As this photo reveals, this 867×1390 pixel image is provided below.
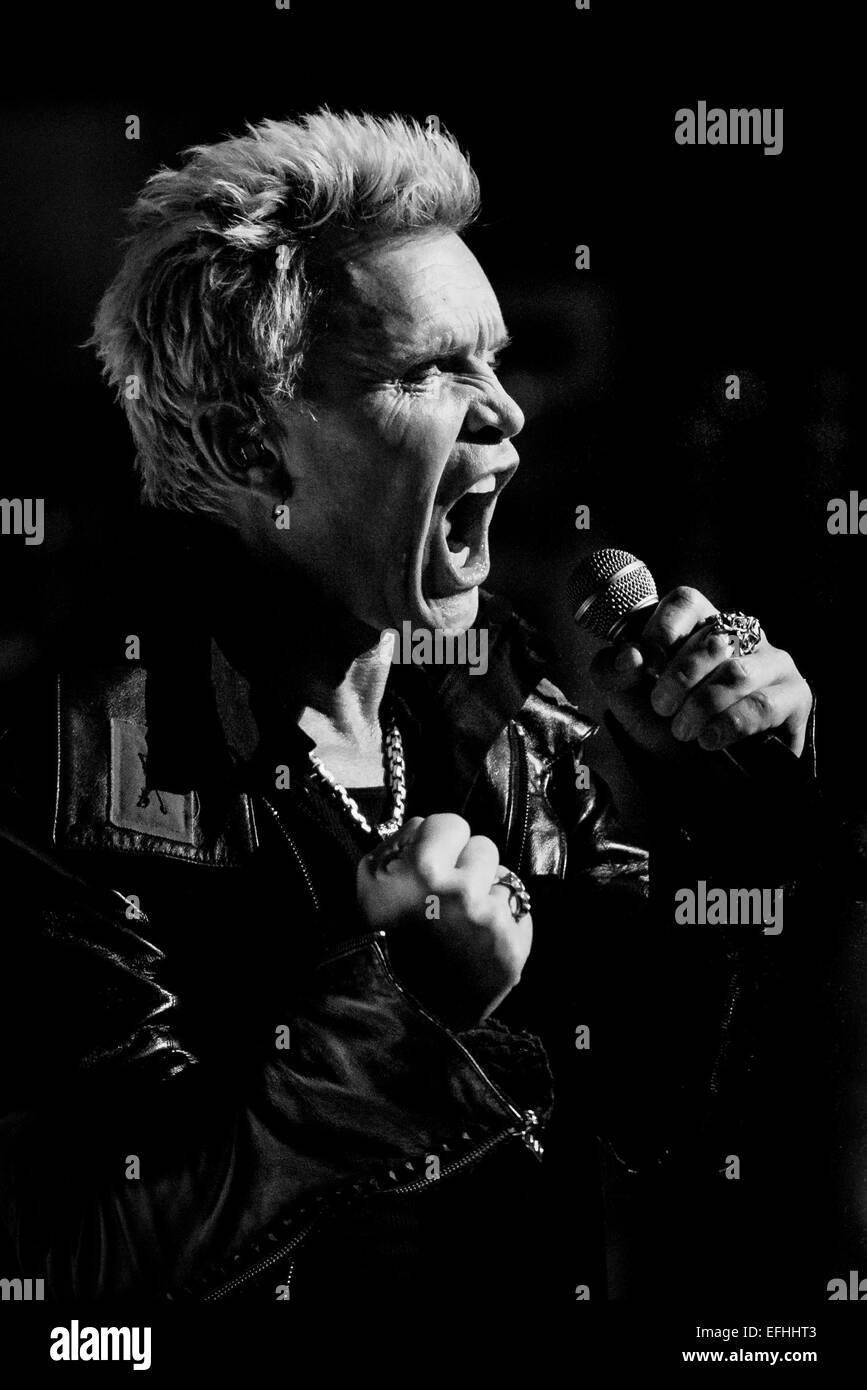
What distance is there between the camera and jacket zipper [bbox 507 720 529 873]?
65.0 inches

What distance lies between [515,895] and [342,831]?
8.0 inches

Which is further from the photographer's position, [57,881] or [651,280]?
[651,280]

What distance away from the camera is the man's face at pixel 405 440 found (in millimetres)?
1531

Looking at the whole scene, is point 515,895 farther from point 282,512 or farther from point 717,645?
point 282,512

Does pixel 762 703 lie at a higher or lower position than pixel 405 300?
lower

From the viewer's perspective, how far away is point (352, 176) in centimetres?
151

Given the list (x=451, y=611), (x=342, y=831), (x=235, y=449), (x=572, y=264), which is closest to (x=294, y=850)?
(x=342, y=831)

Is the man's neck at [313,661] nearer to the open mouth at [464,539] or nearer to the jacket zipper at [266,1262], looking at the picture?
the open mouth at [464,539]

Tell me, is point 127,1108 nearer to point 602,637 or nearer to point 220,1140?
point 220,1140

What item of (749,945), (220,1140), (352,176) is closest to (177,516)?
(352,176)

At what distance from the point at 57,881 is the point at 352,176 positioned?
72 cm

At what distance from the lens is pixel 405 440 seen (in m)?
1.55

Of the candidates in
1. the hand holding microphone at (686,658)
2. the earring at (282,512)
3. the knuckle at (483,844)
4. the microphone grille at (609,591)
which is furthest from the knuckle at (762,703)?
the earring at (282,512)

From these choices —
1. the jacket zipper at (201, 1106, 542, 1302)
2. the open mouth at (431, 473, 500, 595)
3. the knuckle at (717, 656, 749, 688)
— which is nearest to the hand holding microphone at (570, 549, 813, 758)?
the knuckle at (717, 656, 749, 688)
